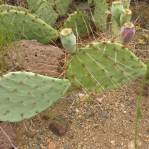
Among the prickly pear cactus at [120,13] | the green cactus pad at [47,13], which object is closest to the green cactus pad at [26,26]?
the green cactus pad at [47,13]

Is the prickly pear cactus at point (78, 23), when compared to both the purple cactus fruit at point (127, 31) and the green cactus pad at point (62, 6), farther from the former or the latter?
the purple cactus fruit at point (127, 31)

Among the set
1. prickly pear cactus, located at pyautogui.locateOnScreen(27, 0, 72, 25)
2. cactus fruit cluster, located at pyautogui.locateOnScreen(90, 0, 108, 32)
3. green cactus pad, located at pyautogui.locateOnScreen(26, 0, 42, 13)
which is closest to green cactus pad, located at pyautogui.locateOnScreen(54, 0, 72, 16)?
prickly pear cactus, located at pyautogui.locateOnScreen(27, 0, 72, 25)

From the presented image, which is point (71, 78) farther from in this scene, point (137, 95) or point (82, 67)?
point (137, 95)

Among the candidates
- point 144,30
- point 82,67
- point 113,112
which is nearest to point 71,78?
point 82,67

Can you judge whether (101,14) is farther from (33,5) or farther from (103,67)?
(103,67)

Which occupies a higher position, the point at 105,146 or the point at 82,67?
the point at 82,67

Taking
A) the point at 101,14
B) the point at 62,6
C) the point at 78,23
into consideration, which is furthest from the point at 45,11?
the point at 101,14
